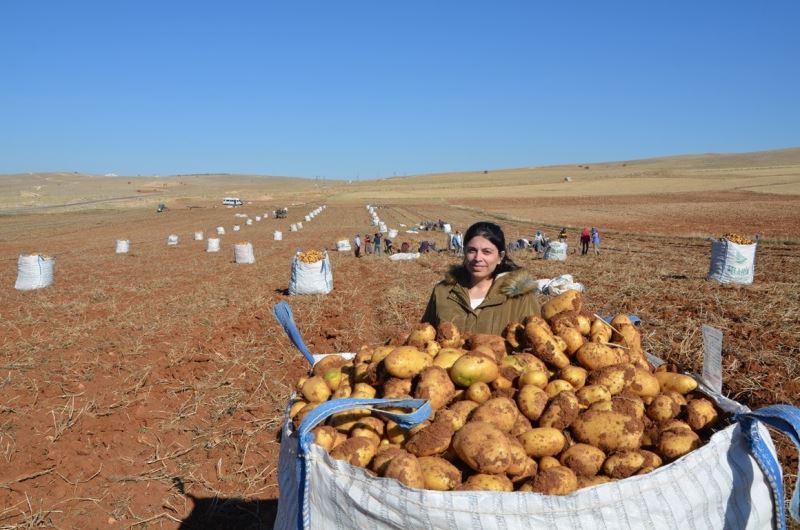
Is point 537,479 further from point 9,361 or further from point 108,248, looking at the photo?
point 108,248

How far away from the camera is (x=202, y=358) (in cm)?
755

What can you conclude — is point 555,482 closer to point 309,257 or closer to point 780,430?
point 780,430

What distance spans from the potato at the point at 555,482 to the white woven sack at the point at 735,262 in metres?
12.3

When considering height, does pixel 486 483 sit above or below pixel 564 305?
below

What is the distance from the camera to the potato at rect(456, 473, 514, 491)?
188 cm

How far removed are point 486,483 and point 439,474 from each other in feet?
0.60

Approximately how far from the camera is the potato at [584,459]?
80.0 inches

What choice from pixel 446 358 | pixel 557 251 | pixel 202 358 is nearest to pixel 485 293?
pixel 446 358

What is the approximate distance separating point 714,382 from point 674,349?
202 inches

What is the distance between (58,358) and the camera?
25.3ft

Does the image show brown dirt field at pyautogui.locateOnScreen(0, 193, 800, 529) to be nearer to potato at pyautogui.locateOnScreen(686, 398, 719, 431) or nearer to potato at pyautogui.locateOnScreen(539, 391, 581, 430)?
potato at pyautogui.locateOnScreen(686, 398, 719, 431)

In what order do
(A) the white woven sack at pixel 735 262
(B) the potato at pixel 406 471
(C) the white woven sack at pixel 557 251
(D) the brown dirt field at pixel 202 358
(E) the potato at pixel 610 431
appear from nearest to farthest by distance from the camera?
(B) the potato at pixel 406 471, (E) the potato at pixel 610 431, (D) the brown dirt field at pixel 202 358, (A) the white woven sack at pixel 735 262, (C) the white woven sack at pixel 557 251

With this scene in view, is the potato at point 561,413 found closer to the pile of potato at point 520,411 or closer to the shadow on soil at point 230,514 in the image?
the pile of potato at point 520,411

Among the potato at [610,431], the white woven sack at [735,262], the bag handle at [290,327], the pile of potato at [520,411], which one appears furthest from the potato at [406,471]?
the white woven sack at [735,262]
